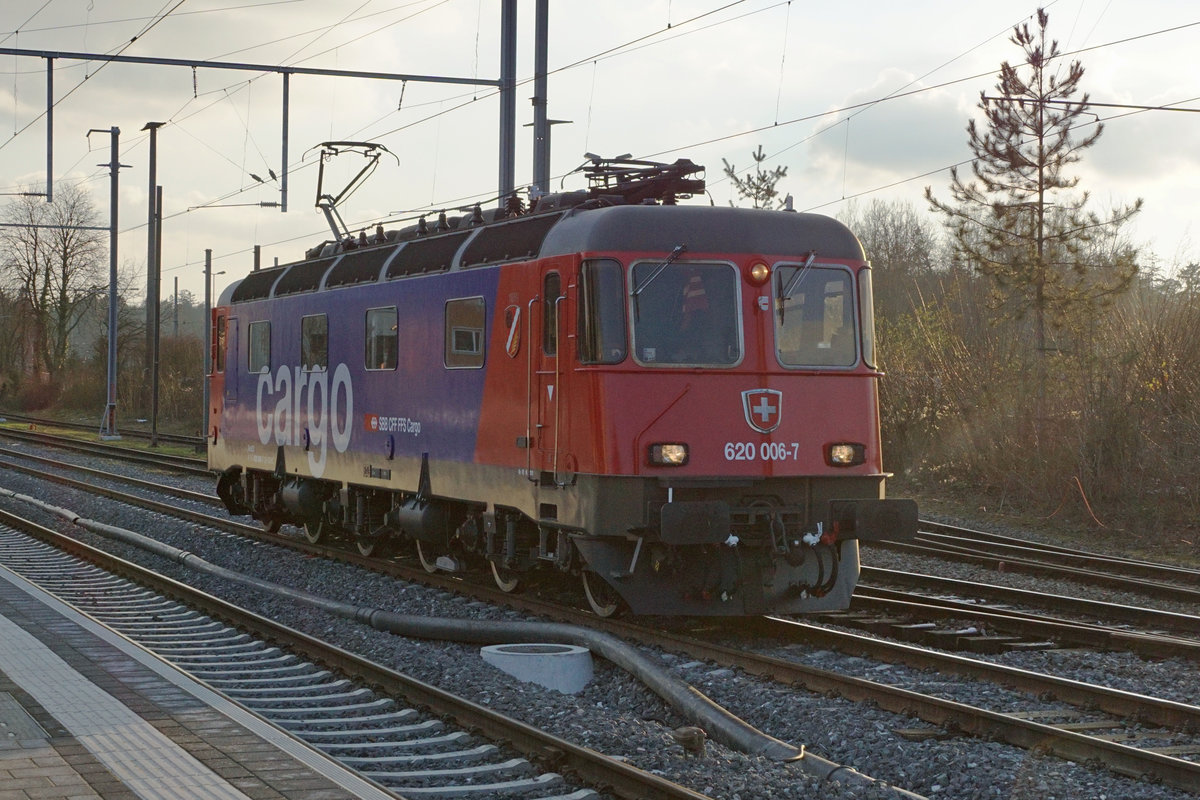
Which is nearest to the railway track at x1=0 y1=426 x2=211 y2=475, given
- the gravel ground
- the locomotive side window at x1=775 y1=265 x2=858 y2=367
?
the gravel ground

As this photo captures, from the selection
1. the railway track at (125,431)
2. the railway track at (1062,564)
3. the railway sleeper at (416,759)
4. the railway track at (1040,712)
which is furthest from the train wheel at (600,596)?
the railway track at (125,431)

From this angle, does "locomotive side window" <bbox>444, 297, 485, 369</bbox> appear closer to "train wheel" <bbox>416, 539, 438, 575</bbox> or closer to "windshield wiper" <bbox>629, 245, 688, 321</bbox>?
"windshield wiper" <bbox>629, 245, 688, 321</bbox>

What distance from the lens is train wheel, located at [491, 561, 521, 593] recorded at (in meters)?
12.8

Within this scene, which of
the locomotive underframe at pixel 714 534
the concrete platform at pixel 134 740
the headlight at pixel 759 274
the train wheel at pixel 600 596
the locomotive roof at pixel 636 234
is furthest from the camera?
the train wheel at pixel 600 596

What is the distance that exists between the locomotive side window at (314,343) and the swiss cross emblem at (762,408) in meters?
6.33

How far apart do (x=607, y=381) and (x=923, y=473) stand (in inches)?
594

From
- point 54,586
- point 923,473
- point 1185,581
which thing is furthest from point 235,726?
point 923,473

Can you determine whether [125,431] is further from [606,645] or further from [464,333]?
[606,645]

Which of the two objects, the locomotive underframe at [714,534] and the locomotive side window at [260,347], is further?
the locomotive side window at [260,347]

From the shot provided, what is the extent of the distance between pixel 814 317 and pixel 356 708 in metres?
4.80

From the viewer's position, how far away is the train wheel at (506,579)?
1276 centimetres

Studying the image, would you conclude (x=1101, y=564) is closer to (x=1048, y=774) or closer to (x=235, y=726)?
(x=1048, y=774)

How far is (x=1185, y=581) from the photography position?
14086 millimetres

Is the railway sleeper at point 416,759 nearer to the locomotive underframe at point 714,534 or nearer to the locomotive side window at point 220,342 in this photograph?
the locomotive underframe at point 714,534
